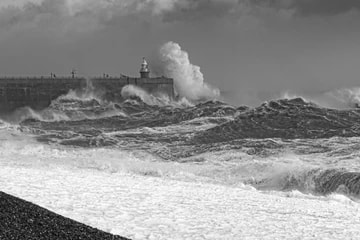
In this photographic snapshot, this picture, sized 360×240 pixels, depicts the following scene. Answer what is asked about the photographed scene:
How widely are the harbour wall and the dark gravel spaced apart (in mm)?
51257

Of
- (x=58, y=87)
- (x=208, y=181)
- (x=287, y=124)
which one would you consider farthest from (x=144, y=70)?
(x=208, y=181)

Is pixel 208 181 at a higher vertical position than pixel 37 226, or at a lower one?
lower

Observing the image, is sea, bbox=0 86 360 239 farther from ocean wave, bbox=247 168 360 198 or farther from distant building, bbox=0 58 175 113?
distant building, bbox=0 58 175 113

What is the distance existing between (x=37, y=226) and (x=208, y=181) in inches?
256

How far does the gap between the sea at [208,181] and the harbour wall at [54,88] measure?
96.1ft

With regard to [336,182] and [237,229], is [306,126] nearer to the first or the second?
[336,182]

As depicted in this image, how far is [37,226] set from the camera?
675 cm

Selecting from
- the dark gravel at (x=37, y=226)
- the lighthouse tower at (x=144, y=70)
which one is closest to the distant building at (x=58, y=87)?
the lighthouse tower at (x=144, y=70)

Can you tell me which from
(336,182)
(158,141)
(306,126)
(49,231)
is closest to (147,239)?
(49,231)

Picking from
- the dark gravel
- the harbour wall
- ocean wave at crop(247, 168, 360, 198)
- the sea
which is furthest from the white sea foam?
the harbour wall

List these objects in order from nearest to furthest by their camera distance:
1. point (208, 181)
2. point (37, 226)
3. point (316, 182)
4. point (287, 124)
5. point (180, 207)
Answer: point (37, 226) → point (180, 207) → point (316, 182) → point (208, 181) → point (287, 124)

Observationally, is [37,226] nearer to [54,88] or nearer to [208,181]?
[208,181]

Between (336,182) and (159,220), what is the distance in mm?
5534

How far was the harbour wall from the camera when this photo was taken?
5725 cm
